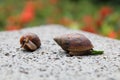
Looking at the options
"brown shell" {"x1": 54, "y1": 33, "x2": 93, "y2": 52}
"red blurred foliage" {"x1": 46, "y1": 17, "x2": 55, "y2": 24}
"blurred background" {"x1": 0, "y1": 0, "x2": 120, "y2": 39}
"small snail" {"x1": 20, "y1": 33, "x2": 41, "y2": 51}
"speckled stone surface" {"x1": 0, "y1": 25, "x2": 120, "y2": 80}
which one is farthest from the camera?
"red blurred foliage" {"x1": 46, "y1": 17, "x2": 55, "y2": 24}

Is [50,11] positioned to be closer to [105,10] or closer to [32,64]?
[105,10]

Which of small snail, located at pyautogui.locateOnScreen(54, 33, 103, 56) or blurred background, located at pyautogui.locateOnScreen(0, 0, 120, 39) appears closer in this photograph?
small snail, located at pyautogui.locateOnScreen(54, 33, 103, 56)

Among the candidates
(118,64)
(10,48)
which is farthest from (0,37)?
(118,64)

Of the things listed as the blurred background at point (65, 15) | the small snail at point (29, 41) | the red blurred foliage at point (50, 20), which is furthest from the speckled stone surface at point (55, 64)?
the red blurred foliage at point (50, 20)

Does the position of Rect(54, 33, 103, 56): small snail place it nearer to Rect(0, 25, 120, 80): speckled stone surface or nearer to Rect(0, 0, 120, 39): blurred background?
Rect(0, 25, 120, 80): speckled stone surface

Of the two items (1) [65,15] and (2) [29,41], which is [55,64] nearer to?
(2) [29,41]

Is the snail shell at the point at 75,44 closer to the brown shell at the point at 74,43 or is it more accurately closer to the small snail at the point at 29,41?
the brown shell at the point at 74,43

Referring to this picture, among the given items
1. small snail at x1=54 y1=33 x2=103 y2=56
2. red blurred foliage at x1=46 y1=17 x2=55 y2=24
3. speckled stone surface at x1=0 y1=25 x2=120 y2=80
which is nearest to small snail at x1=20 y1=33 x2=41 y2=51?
speckled stone surface at x1=0 y1=25 x2=120 y2=80
